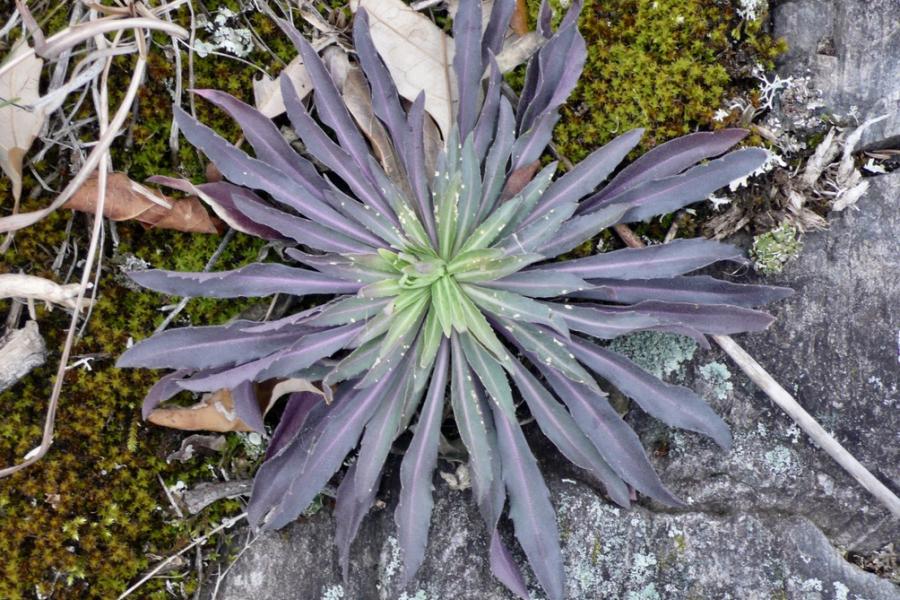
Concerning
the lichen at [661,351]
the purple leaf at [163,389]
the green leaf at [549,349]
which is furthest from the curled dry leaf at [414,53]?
the purple leaf at [163,389]

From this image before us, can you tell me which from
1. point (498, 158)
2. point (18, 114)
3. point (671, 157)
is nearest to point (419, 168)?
point (498, 158)

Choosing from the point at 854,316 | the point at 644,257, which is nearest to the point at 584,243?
the point at 644,257

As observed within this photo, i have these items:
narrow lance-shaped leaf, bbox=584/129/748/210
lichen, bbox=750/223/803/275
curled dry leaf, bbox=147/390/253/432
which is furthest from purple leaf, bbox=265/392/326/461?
lichen, bbox=750/223/803/275

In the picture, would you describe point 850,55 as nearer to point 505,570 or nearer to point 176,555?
point 505,570

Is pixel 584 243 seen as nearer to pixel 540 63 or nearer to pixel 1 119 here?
pixel 540 63

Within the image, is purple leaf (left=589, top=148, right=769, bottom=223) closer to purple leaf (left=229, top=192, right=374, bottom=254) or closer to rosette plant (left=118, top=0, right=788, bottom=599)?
rosette plant (left=118, top=0, right=788, bottom=599)

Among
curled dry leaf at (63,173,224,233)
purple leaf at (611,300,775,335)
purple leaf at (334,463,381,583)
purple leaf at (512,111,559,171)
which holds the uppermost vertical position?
purple leaf at (512,111,559,171)
